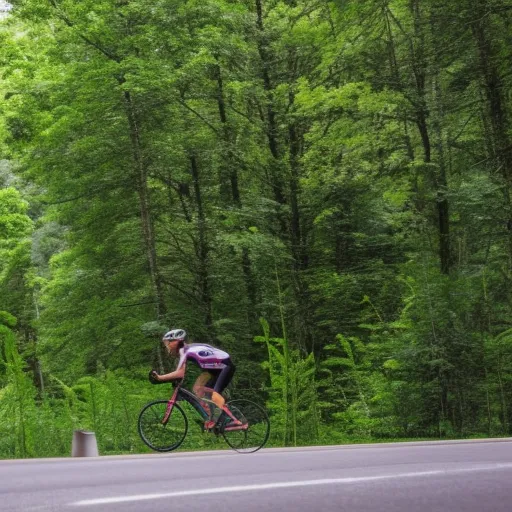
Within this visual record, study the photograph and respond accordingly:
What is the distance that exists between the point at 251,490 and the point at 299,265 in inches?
704

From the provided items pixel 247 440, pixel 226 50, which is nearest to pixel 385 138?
pixel 226 50

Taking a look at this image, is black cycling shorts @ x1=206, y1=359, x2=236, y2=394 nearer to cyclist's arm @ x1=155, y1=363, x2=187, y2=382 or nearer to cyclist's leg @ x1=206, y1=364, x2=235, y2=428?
cyclist's leg @ x1=206, y1=364, x2=235, y2=428

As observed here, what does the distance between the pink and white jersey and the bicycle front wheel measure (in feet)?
2.62

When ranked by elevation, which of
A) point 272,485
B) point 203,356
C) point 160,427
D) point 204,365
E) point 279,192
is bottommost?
point 160,427

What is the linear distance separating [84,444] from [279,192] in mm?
13537

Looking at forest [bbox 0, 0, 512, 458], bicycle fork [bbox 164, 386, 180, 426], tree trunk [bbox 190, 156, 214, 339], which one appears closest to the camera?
bicycle fork [bbox 164, 386, 180, 426]

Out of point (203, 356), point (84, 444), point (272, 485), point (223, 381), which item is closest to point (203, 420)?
point (223, 381)

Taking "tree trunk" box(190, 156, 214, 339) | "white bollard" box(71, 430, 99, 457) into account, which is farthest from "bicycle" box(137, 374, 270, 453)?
"tree trunk" box(190, 156, 214, 339)

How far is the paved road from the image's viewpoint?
196 inches

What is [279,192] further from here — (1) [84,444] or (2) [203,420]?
(1) [84,444]

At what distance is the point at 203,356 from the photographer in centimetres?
1034

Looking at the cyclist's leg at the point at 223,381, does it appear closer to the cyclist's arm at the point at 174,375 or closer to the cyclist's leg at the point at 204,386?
the cyclist's leg at the point at 204,386

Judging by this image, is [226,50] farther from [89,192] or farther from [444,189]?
[444,189]

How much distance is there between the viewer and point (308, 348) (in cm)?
2292
